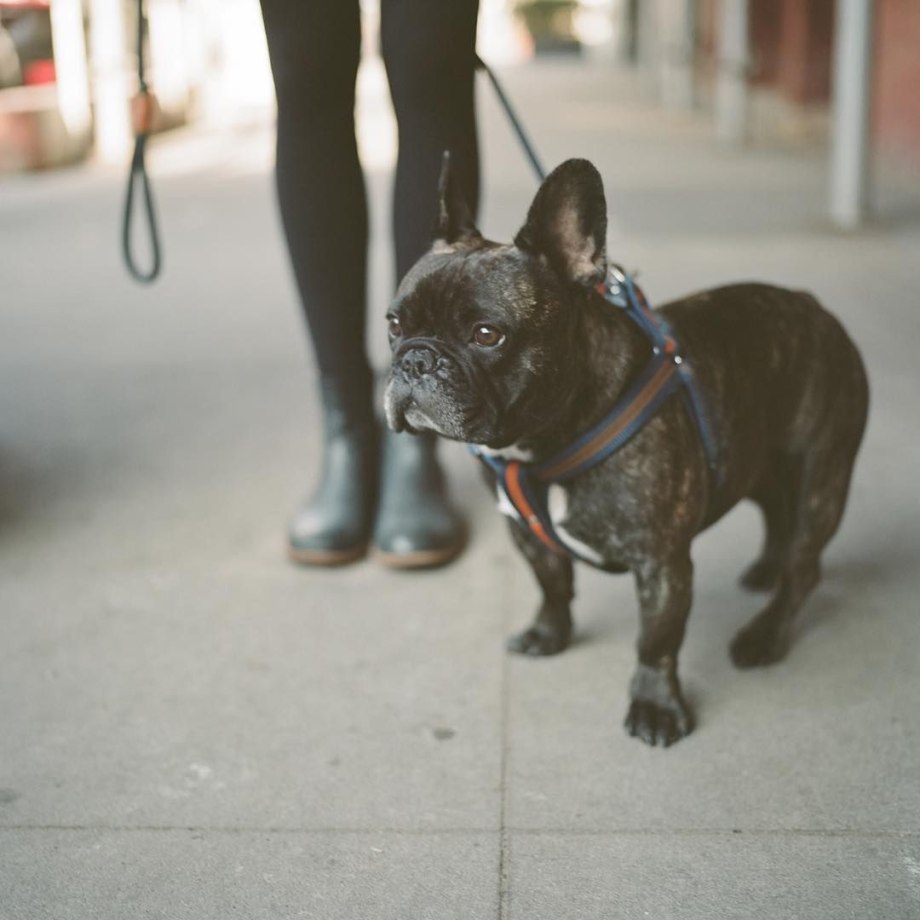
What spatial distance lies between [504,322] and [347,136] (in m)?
1.00

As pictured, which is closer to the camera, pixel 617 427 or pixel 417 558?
pixel 617 427

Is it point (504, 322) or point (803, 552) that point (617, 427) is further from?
point (803, 552)

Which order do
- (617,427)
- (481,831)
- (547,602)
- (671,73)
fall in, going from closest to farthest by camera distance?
Result: (481,831)
(617,427)
(547,602)
(671,73)

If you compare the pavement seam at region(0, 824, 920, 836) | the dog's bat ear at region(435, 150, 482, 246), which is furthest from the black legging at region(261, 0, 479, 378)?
the pavement seam at region(0, 824, 920, 836)

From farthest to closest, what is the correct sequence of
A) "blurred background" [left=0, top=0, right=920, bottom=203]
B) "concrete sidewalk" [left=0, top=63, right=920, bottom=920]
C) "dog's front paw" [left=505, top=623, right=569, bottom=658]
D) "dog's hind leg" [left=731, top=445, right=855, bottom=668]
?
1. "blurred background" [left=0, top=0, right=920, bottom=203]
2. "dog's front paw" [left=505, top=623, right=569, bottom=658]
3. "dog's hind leg" [left=731, top=445, right=855, bottom=668]
4. "concrete sidewalk" [left=0, top=63, right=920, bottom=920]

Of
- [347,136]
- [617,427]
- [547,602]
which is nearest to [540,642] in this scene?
[547,602]

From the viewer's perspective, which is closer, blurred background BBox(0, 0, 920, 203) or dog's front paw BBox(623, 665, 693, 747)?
dog's front paw BBox(623, 665, 693, 747)

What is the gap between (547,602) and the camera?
2.30 metres

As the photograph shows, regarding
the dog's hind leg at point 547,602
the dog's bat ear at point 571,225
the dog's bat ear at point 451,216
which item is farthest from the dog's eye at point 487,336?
the dog's hind leg at point 547,602

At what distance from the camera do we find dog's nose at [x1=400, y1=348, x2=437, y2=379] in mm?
1844

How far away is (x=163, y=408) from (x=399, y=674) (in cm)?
187

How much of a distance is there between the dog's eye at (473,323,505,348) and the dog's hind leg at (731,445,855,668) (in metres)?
0.70

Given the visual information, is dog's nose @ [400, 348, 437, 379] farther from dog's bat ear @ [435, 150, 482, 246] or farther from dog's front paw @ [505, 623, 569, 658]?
dog's front paw @ [505, 623, 569, 658]

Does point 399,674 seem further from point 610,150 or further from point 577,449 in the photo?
point 610,150
